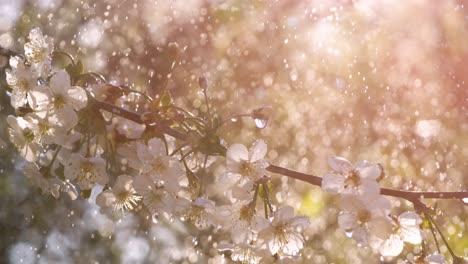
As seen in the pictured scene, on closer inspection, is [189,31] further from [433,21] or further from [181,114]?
[181,114]

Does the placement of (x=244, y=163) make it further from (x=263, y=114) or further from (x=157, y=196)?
(x=157, y=196)

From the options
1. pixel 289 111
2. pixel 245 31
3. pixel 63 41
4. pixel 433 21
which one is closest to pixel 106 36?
pixel 63 41

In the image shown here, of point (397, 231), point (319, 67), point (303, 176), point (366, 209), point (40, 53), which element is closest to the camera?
point (303, 176)

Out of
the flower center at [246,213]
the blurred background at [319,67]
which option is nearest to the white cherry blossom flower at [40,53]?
the flower center at [246,213]

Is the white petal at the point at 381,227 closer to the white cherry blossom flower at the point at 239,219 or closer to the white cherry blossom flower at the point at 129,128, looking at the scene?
the white cherry blossom flower at the point at 239,219

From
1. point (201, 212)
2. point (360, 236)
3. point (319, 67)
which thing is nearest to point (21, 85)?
point (201, 212)

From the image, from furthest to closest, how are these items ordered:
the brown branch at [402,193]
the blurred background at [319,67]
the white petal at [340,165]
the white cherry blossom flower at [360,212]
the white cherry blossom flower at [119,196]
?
the blurred background at [319,67]
the white cherry blossom flower at [119,196]
the white petal at [340,165]
the white cherry blossom flower at [360,212]
the brown branch at [402,193]
